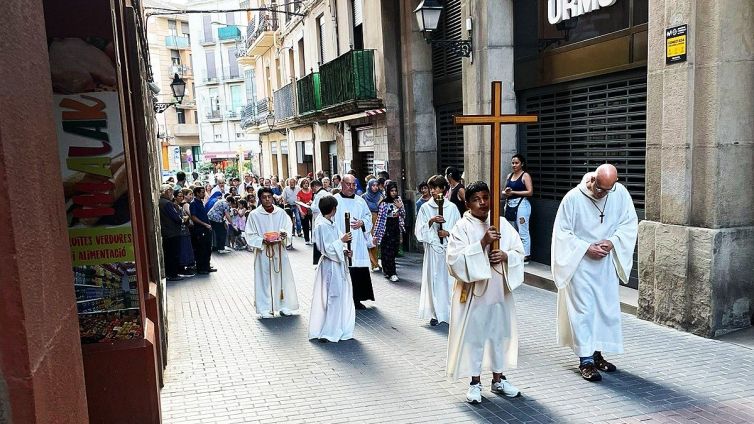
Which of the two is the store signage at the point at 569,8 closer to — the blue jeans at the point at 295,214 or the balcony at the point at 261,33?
the blue jeans at the point at 295,214

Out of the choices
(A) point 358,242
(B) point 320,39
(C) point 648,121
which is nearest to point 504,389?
(C) point 648,121

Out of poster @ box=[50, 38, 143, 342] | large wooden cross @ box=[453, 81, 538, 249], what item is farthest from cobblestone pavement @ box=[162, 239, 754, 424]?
large wooden cross @ box=[453, 81, 538, 249]

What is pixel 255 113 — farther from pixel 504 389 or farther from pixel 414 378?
pixel 504 389

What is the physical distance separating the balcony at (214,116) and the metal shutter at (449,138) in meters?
43.8

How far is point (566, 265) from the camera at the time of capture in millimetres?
6098

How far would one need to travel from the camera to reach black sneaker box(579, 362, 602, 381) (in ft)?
19.5

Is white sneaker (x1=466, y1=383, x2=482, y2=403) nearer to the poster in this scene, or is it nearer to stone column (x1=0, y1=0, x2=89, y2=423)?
the poster

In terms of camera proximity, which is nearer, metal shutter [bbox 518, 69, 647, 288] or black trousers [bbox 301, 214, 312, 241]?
metal shutter [bbox 518, 69, 647, 288]

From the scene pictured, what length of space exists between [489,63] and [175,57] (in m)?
52.1

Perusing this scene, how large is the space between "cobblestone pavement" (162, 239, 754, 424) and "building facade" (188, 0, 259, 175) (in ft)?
152

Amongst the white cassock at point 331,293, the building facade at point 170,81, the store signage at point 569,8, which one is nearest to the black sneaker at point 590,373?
the white cassock at point 331,293

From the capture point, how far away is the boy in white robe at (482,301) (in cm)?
548

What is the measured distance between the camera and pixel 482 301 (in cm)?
555

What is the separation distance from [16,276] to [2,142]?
17.5 inches
